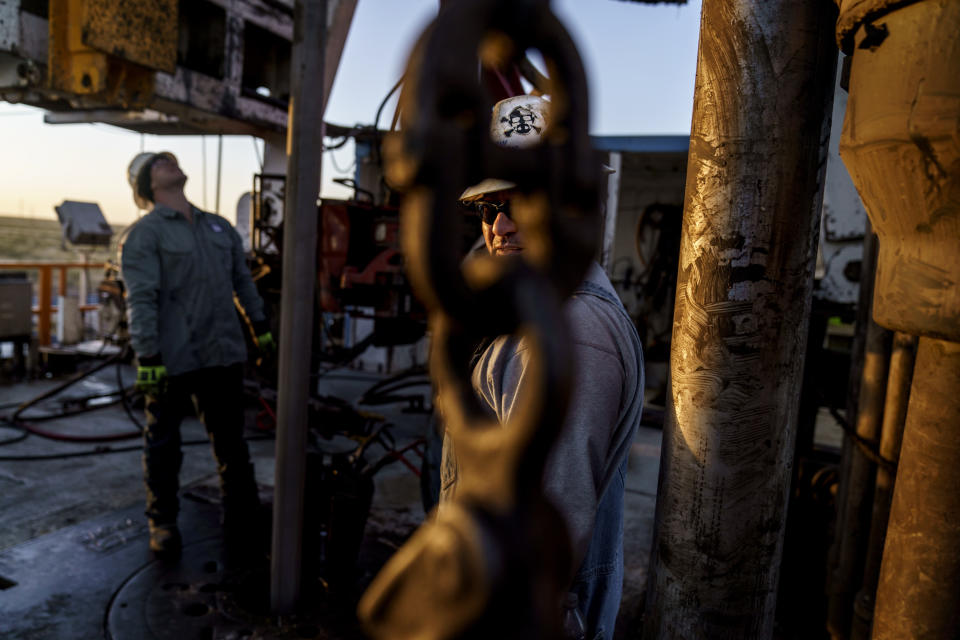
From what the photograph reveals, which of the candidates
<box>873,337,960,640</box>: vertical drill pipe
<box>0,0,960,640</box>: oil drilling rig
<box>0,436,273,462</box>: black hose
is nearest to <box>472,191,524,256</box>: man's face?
<box>0,0,960,640</box>: oil drilling rig

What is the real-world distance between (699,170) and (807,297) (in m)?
0.39

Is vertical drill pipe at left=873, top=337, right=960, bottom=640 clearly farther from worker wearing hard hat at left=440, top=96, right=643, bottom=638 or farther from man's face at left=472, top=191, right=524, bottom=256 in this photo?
man's face at left=472, top=191, right=524, bottom=256

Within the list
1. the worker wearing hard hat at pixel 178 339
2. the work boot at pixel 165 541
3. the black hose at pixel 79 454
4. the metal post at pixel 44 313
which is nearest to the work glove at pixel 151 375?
the worker wearing hard hat at pixel 178 339

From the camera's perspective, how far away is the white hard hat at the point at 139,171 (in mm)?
3824

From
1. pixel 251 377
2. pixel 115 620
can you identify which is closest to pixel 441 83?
pixel 115 620

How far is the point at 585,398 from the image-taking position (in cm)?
132

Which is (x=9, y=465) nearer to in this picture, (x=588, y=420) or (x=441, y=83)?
(x=588, y=420)

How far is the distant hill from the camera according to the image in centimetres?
5141

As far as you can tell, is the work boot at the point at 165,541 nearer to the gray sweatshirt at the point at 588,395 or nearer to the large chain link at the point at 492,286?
the gray sweatshirt at the point at 588,395

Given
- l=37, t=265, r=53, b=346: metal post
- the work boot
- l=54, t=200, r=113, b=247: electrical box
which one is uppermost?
l=54, t=200, r=113, b=247: electrical box

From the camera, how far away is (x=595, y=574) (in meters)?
1.59

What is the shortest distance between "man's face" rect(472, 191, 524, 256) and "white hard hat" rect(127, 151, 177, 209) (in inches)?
118

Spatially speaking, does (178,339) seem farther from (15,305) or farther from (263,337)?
(15,305)

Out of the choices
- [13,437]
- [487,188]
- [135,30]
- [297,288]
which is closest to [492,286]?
[487,188]
